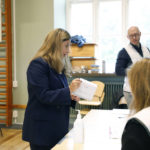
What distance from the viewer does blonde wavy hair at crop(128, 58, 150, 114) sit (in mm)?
992

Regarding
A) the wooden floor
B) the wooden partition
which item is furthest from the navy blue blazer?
the wooden partition

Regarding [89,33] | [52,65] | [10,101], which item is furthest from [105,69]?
[52,65]

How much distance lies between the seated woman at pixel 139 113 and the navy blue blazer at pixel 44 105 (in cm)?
63

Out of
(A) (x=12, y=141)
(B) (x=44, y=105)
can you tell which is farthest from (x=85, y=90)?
(A) (x=12, y=141)

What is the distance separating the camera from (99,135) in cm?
163


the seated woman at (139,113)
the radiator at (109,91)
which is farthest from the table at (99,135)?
the radiator at (109,91)

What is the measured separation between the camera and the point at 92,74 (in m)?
4.66

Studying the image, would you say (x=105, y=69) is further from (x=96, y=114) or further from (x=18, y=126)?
(x=96, y=114)

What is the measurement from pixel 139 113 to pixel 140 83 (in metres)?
0.15

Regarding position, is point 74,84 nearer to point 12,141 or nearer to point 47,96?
point 47,96

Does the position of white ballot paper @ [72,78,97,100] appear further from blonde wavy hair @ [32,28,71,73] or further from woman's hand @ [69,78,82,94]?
blonde wavy hair @ [32,28,71,73]

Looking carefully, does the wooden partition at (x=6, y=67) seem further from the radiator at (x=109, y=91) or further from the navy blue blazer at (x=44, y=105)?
the navy blue blazer at (x=44, y=105)

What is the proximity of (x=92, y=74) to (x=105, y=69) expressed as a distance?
15.0 inches

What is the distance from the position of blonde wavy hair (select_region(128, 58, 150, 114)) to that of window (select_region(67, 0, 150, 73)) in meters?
3.96
